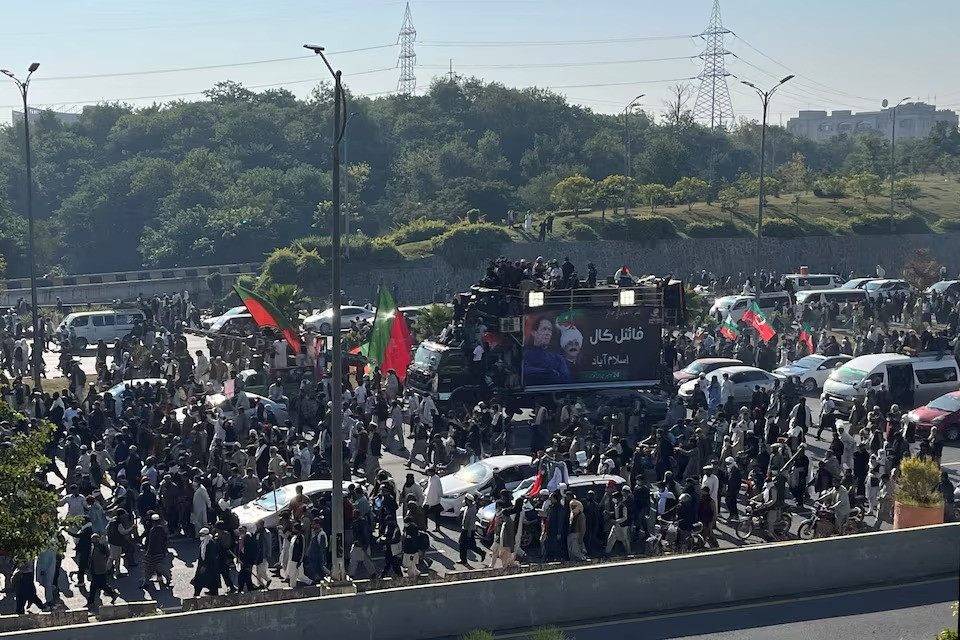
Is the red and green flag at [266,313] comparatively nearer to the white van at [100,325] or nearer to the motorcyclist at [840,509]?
the motorcyclist at [840,509]

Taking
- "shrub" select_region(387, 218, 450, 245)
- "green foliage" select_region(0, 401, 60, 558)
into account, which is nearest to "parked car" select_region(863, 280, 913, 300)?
"shrub" select_region(387, 218, 450, 245)

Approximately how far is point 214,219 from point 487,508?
5335cm

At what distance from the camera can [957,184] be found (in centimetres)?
8400

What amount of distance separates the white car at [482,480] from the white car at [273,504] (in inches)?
81.4

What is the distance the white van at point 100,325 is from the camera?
39281mm

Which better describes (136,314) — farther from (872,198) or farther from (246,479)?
(872,198)

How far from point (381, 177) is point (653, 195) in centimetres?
2474

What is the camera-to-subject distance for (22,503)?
12.3 meters

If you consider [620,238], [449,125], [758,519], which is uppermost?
[449,125]

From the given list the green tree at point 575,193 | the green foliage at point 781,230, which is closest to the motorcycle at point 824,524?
the green tree at point 575,193

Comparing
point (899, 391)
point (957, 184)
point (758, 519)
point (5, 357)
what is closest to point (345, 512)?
point (758, 519)

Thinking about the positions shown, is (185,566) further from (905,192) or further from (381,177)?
(381,177)

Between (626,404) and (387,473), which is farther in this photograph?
(626,404)

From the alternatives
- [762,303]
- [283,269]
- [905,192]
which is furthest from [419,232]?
[905,192]
